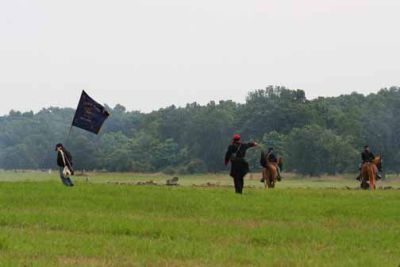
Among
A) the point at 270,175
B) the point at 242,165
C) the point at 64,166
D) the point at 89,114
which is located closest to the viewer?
the point at 242,165

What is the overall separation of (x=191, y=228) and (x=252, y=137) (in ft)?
415

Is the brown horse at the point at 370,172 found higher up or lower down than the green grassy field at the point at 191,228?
higher up

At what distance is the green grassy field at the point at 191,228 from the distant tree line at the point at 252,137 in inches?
3501

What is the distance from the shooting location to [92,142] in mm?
157750

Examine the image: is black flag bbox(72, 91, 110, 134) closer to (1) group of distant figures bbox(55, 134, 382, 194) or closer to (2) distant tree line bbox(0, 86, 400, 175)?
(1) group of distant figures bbox(55, 134, 382, 194)

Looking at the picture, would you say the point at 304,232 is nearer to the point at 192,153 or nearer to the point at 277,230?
the point at 277,230

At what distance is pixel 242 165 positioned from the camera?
2627 centimetres

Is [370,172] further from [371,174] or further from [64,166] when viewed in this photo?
[64,166]

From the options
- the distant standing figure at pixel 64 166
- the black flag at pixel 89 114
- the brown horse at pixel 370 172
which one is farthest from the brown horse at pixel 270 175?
the distant standing figure at pixel 64 166

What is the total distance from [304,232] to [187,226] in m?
2.39

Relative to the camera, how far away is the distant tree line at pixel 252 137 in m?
115

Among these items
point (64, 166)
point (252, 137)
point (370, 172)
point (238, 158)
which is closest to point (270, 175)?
point (370, 172)

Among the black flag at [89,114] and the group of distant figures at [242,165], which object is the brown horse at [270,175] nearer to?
the group of distant figures at [242,165]

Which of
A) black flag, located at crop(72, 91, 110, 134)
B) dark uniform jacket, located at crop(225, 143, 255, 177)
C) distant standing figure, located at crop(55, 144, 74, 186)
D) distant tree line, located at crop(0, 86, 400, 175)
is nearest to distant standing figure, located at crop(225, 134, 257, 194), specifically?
dark uniform jacket, located at crop(225, 143, 255, 177)
